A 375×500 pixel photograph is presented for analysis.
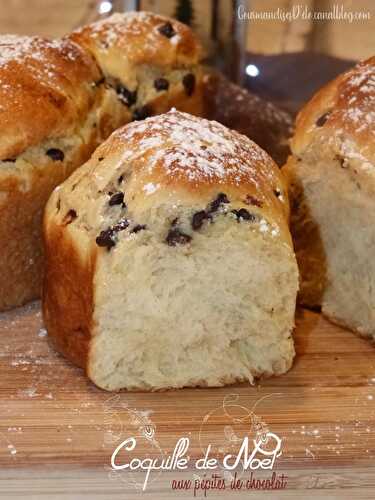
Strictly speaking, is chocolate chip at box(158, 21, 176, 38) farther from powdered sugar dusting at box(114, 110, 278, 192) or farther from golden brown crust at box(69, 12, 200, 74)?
powdered sugar dusting at box(114, 110, 278, 192)

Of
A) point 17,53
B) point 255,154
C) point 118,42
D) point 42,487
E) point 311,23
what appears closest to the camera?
point 42,487

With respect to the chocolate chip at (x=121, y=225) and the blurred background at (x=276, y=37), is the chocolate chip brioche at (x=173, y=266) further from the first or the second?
the blurred background at (x=276, y=37)

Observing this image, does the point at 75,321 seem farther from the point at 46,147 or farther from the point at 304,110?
the point at 304,110

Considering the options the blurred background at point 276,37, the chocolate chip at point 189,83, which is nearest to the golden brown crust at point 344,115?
the chocolate chip at point 189,83

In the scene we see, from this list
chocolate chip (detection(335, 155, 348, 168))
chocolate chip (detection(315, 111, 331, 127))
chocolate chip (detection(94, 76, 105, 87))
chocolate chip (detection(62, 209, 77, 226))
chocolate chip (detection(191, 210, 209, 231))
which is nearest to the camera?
chocolate chip (detection(191, 210, 209, 231))

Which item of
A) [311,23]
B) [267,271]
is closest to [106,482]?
[267,271]

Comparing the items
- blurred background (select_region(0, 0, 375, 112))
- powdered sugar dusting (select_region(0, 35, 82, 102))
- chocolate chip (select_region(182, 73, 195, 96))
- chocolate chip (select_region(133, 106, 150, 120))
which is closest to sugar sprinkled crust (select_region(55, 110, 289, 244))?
powdered sugar dusting (select_region(0, 35, 82, 102))

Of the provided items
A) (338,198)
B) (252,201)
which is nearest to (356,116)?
(338,198)
